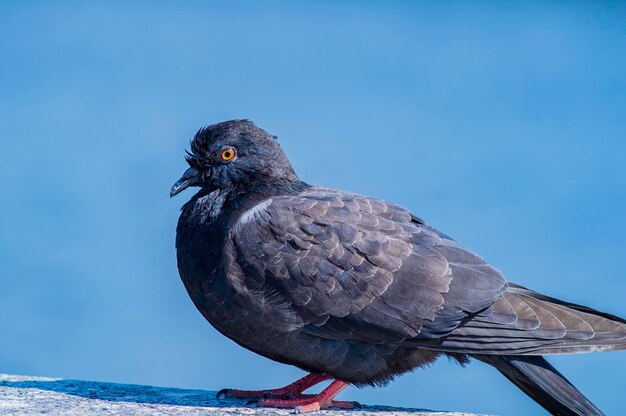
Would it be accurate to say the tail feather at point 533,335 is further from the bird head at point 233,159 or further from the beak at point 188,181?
the beak at point 188,181

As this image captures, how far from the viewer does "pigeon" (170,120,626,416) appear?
814 centimetres

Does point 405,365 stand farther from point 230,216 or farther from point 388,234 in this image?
point 230,216

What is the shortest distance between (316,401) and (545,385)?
79.5 inches

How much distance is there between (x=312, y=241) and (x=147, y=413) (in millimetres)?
2034

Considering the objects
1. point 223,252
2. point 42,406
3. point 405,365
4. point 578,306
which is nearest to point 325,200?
point 223,252

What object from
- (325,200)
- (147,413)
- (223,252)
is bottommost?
(147,413)

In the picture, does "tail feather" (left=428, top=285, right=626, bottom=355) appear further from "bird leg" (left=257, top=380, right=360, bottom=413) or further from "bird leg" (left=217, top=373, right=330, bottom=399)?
"bird leg" (left=217, top=373, right=330, bottom=399)

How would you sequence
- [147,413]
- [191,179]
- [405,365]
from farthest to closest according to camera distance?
[191,179]
[405,365]
[147,413]

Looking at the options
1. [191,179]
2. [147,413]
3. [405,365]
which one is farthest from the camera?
[191,179]

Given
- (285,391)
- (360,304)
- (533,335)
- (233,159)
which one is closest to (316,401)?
(285,391)

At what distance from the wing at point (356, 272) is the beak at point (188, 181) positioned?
2.86 feet

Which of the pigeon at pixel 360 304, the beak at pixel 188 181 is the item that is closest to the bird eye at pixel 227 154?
the beak at pixel 188 181

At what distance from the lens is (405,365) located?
8.38 metres

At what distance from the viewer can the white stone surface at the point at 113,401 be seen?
7.88m
